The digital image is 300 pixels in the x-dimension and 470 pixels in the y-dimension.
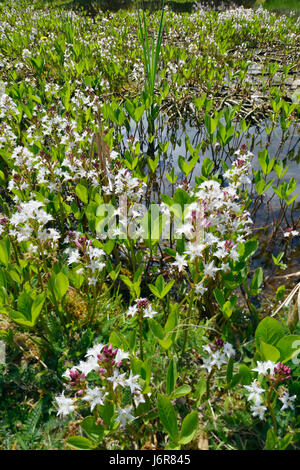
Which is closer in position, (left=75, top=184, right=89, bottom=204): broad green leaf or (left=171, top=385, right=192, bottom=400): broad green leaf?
(left=171, top=385, right=192, bottom=400): broad green leaf

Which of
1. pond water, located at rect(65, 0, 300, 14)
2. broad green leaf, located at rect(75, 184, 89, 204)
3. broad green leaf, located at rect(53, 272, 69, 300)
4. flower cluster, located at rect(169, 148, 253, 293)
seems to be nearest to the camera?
flower cluster, located at rect(169, 148, 253, 293)

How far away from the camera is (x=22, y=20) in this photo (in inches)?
456

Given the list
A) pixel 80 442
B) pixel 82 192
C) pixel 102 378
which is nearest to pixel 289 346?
pixel 102 378

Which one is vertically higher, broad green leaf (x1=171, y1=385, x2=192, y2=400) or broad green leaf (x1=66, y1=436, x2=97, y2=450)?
broad green leaf (x1=171, y1=385, x2=192, y2=400)

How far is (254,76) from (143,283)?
6774 millimetres

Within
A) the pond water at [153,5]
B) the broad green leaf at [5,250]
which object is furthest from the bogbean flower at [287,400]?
the pond water at [153,5]

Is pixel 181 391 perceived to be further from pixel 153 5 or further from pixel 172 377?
→ pixel 153 5

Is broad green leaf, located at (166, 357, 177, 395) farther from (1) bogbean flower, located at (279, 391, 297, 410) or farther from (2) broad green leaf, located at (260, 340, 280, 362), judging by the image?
(1) bogbean flower, located at (279, 391, 297, 410)

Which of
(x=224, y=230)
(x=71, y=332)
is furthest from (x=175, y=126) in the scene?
(x=71, y=332)

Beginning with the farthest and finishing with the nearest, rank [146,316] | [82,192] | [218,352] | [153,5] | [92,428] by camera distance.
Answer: [153,5] < [82,192] < [146,316] < [218,352] < [92,428]

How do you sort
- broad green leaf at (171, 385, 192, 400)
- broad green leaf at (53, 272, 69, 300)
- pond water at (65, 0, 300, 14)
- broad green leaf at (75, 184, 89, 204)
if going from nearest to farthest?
broad green leaf at (171, 385, 192, 400) → broad green leaf at (53, 272, 69, 300) → broad green leaf at (75, 184, 89, 204) → pond water at (65, 0, 300, 14)

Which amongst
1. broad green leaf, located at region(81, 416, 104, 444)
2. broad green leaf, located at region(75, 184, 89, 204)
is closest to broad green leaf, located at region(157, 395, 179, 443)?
broad green leaf, located at region(81, 416, 104, 444)

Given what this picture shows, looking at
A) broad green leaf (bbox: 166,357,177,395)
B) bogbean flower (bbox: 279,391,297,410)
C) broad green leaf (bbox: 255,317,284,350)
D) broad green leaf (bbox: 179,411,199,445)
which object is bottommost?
broad green leaf (bbox: 179,411,199,445)
